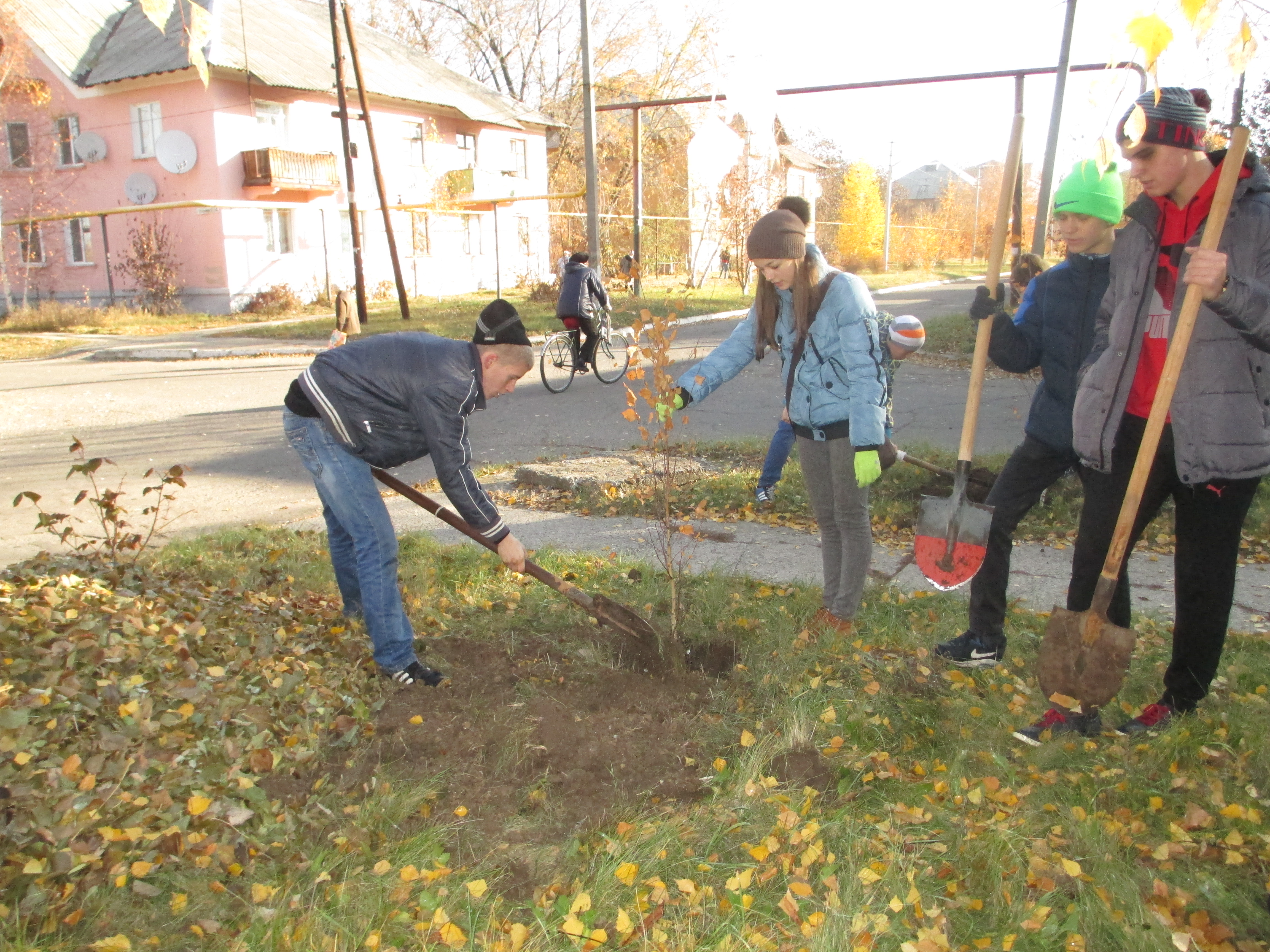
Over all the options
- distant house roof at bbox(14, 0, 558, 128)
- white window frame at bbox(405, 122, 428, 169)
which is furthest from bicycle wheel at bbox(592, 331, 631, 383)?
white window frame at bbox(405, 122, 428, 169)

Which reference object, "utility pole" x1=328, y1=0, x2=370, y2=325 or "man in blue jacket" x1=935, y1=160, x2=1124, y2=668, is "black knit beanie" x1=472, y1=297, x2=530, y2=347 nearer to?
"man in blue jacket" x1=935, y1=160, x2=1124, y2=668

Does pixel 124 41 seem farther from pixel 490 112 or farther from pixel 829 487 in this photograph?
pixel 829 487

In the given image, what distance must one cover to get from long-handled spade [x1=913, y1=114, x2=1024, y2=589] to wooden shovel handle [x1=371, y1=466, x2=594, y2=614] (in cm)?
129

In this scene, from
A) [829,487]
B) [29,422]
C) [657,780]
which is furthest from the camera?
[29,422]

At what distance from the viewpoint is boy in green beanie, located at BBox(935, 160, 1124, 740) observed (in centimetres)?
306

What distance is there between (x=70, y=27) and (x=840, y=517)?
29.5 metres

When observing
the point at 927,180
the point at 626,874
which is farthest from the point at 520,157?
the point at 927,180

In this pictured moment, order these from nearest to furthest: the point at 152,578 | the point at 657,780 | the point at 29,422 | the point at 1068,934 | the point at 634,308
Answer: the point at 1068,934, the point at 657,780, the point at 152,578, the point at 29,422, the point at 634,308

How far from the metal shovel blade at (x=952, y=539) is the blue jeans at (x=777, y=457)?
7.52 feet

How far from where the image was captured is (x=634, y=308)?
15.9m

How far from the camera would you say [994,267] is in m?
3.39

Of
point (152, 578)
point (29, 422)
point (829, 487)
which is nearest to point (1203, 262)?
point (829, 487)

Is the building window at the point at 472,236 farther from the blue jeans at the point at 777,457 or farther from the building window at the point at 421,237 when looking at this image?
the blue jeans at the point at 777,457

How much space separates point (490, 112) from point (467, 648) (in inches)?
1217
